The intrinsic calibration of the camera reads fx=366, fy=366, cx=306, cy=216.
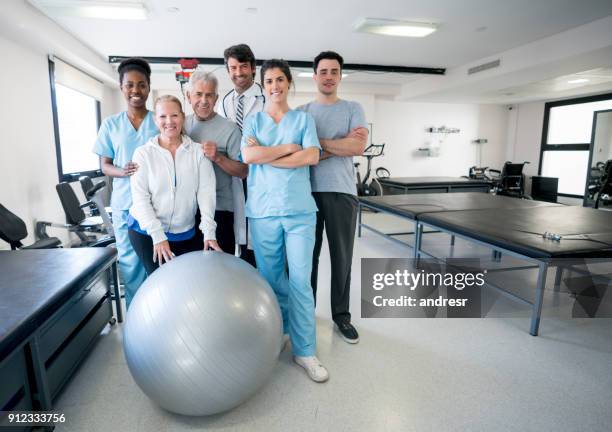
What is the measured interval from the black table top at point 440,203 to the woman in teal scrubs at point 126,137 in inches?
95.4

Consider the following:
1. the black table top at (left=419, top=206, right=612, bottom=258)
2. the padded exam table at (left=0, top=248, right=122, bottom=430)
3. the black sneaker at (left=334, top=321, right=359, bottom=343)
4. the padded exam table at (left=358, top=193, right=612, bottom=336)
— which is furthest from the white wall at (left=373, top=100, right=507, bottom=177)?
the padded exam table at (left=0, top=248, right=122, bottom=430)

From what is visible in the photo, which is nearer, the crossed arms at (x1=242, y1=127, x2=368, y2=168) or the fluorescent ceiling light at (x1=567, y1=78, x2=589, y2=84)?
the crossed arms at (x1=242, y1=127, x2=368, y2=168)

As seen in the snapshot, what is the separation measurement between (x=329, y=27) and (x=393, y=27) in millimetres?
757

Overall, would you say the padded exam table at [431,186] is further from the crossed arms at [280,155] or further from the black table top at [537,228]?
the crossed arms at [280,155]

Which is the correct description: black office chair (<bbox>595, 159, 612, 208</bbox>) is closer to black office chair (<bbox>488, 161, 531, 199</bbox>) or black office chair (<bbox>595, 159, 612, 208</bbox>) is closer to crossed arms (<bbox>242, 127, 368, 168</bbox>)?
black office chair (<bbox>488, 161, 531, 199</bbox>)

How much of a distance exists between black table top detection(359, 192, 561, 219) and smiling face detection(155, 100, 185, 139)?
93.4 inches

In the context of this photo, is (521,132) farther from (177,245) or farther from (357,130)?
(177,245)

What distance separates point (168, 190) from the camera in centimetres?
172

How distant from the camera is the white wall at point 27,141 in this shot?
343 centimetres

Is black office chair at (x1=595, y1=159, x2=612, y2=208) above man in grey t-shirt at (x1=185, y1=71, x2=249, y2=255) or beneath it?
beneath

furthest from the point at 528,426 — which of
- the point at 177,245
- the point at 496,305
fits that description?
the point at 177,245

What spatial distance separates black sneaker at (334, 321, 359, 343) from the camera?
2166 mm

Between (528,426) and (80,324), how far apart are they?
Answer: 6.99 feet

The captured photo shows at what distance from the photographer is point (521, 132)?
919cm
